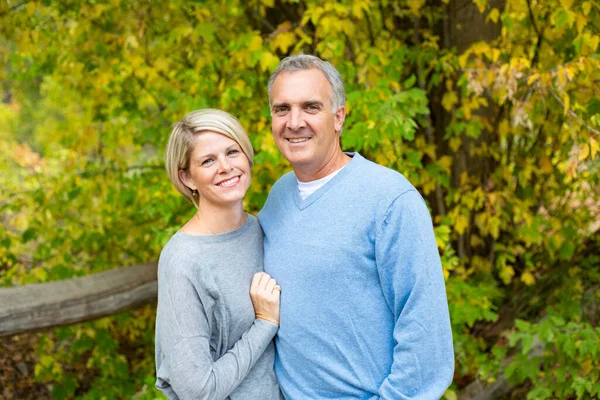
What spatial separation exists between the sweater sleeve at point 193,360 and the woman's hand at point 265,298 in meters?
0.15

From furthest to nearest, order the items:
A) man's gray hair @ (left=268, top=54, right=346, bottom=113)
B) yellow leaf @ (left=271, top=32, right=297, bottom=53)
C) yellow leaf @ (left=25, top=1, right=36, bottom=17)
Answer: yellow leaf @ (left=25, top=1, right=36, bottom=17), yellow leaf @ (left=271, top=32, right=297, bottom=53), man's gray hair @ (left=268, top=54, right=346, bottom=113)

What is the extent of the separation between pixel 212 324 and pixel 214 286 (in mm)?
131

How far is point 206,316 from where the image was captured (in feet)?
6.02

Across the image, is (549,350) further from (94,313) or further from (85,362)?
(85,362)

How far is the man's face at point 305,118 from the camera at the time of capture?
73.5 inches

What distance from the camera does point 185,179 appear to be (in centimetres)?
204

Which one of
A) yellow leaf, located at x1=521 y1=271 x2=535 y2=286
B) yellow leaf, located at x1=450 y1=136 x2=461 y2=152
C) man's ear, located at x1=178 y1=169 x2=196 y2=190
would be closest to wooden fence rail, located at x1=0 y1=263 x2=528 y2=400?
yellow leaf, located at x1=521 y1=271 x2=535 y2=286

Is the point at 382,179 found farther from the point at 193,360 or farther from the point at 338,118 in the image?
the point at 193,360

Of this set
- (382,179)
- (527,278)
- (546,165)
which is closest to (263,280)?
(382,179)

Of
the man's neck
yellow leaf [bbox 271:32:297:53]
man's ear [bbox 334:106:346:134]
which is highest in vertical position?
yellow leaf [bbox 271:32:297:53]

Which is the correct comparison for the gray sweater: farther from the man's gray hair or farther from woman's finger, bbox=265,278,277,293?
the man's gray hair

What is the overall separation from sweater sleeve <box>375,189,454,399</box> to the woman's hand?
0.38 meters

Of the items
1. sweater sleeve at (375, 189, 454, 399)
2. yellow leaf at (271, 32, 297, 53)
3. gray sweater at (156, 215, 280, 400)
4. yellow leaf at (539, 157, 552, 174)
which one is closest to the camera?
sweater sleeve at (375, 189, 454, 399)

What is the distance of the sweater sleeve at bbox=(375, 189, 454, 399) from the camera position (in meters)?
1.66
